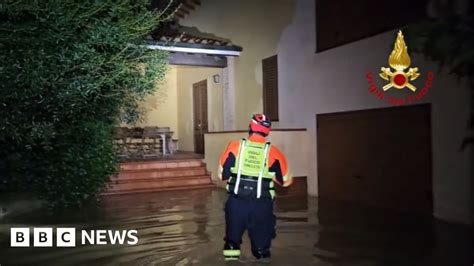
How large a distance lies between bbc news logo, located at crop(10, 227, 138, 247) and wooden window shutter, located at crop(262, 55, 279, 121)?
210 inches

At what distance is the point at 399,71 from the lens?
6.52m

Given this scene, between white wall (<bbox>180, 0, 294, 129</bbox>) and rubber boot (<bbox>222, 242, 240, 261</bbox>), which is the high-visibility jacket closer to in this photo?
rubber boot (<bbox>222, 242, 240, 261</bbox>)

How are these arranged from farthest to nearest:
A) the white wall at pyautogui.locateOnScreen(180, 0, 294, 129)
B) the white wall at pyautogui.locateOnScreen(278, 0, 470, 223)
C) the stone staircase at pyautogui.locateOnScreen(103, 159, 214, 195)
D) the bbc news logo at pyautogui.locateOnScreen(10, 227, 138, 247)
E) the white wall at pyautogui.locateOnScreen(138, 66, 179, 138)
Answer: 1. the white wall at pyautogui.locateOnScreen(138, 66, 179, 138)
2. the white wall at pyautogui.locateOnScreen(180, 0, 294, 129)
3. the stone staircase at pyautogui.locateOnScreen(103, 159, 214, 195)
4. the white wall at pyautogui.locateOnScreen(278, 0, 470, 223)
5. the bbc news logo at pyautogui.locateOnScreen(10, 227, 138, 247)

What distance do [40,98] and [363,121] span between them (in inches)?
197

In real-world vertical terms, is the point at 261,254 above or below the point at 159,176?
below

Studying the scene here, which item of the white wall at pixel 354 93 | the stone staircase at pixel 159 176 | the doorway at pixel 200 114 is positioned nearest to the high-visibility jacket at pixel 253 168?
the white wall at pixel 354 93

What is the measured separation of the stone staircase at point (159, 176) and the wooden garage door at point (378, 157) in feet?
10.2

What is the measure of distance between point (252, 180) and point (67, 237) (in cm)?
275

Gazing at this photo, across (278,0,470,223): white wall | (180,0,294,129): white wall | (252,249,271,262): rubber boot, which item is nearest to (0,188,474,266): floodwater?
(252,249,271,262): rubber boot

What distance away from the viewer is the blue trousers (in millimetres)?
3756

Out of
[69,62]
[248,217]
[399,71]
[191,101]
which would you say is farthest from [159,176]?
[248,217]

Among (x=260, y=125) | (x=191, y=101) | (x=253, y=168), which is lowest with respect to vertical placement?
(x=253, y=168)

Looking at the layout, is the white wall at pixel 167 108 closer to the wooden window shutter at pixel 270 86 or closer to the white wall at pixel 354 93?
the wooden window shutter at pixel 270 86

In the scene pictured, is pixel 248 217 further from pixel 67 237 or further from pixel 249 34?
pixel 249 34
